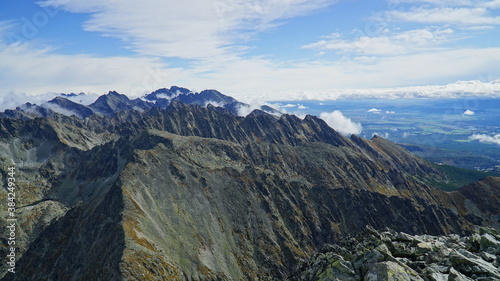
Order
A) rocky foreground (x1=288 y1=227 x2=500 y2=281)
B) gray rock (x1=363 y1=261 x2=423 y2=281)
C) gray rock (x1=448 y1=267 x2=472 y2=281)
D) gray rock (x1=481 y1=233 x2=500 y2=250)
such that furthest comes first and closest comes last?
gray rock (x1=481 y1=233 x2=500 y2=250), rocky foreground (x1=288 y1=227 x2=500 y2=281), gray rock (x1=448 y1=267 x2=472 y2=281), gray rock (x1=363 y1=261 x2=423 y2=281)

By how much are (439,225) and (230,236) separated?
477 feet

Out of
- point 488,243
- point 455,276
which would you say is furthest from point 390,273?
point 488,243

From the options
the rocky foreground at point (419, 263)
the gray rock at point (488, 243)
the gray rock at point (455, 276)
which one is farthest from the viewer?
the gray rock at point (488, 243)

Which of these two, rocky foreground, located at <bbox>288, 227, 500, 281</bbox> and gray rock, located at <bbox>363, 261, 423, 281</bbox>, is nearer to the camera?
gray rock, located at <bbox>363, 261, 423, 281</bbox>

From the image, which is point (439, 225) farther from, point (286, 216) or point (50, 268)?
point (50, 268)

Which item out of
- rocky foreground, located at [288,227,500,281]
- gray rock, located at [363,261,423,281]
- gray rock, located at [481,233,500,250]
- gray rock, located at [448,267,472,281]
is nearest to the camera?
gray rock, located at [363,261,423,281]

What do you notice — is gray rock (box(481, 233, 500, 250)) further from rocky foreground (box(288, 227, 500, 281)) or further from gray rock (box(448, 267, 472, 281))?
gray rock (box(448, 267, 472, 281))

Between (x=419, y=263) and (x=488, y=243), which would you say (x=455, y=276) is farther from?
(x=488, y=243)

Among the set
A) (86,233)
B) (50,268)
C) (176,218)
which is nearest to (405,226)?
(176,218)

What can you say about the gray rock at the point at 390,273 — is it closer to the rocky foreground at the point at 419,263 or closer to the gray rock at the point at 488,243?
the rocky foreground at the point at 419,263

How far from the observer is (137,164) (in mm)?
166625

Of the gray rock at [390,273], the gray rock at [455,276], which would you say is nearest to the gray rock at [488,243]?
the gray rock at [455,276]

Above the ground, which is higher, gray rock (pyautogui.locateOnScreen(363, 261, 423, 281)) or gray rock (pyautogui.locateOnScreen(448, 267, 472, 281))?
gray rock (pyautogui.locateOnScreen(363, 261, 423, 281))

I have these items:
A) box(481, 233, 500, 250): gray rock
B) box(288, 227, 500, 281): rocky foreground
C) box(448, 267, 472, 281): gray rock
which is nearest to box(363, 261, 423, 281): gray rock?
box(288, 227, 500, 281): rocky foreground
